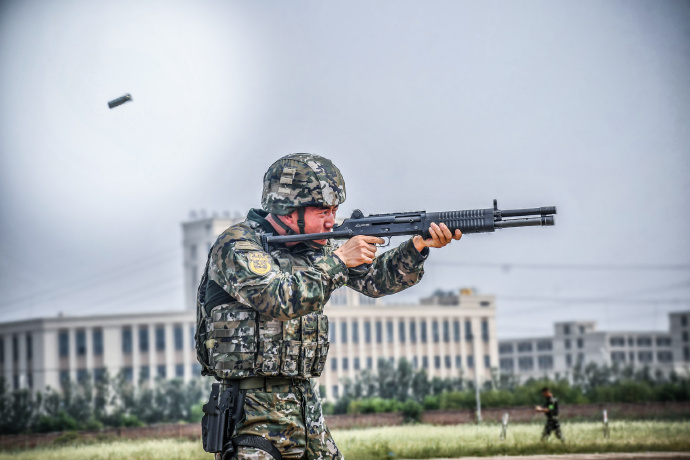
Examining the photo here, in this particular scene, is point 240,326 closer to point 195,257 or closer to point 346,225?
point 346,225

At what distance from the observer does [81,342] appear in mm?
71500

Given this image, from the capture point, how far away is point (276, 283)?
5.55 metres

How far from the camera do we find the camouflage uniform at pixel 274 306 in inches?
220

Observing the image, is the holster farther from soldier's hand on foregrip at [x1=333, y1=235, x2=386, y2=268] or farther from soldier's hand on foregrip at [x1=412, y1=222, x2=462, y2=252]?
soldier's hand on foregrip at [x1=412, y1=222, x2=462, y2=252]

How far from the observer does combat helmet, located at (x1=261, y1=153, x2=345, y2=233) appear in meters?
5.95

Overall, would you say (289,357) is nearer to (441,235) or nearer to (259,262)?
(259,262)

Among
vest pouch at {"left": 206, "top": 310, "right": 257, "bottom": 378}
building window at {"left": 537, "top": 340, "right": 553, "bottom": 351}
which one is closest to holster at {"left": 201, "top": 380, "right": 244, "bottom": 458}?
vest pouch at {"left": 206, "top": 310, "right": 257, "bottom": 378}

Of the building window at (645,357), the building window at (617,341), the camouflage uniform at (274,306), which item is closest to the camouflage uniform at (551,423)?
the camouflage uniform at (274,306)

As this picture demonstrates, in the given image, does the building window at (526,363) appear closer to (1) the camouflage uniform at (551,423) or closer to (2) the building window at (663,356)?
(2) the building window at (663,356)

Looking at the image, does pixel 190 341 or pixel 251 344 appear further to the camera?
pixel 190 341

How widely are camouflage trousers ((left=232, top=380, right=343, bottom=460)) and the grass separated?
9.24m

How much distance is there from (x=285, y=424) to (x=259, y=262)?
3.19 feet

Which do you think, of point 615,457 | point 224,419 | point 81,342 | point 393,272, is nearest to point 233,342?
point 224,419

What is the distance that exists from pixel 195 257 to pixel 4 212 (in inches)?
1171
